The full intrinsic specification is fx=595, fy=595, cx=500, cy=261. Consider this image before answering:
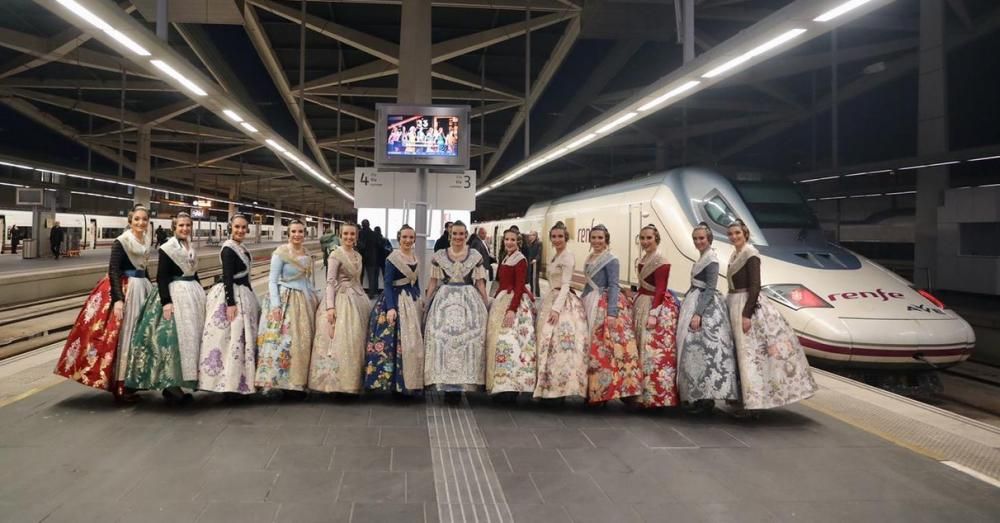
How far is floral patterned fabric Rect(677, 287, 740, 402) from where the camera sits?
4.93 metres

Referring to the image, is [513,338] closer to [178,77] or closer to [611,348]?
[611,348]

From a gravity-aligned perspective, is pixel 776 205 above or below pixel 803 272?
above

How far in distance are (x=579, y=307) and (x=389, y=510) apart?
253 cm

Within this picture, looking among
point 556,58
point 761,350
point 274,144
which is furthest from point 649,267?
point 556,58

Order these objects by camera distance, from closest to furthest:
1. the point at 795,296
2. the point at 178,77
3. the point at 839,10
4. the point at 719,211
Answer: the point at 839,10 → the point at 178,77 → the point at 795,296 → the point at 719,211

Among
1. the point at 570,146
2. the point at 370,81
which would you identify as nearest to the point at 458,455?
the point at 570,146

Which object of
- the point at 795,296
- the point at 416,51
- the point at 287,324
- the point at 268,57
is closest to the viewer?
the point at 287,324

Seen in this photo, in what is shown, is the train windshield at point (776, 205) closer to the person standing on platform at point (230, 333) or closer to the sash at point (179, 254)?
the person standing on platform at point (230, 333)

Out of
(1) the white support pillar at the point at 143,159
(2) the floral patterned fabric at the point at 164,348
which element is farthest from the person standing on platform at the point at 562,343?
(1) the white support pillar at the point at 143,159

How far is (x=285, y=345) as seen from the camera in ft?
16.9

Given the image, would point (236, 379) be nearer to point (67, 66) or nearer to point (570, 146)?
point (570, 146)

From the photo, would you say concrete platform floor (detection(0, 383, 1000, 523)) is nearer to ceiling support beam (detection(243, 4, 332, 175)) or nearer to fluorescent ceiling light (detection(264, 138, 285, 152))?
fluorescent ceiling light (detection(264, 138, 285, 152))

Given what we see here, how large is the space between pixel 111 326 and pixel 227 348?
0.96 meters

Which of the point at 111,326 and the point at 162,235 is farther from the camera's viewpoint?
the point at 162,235
